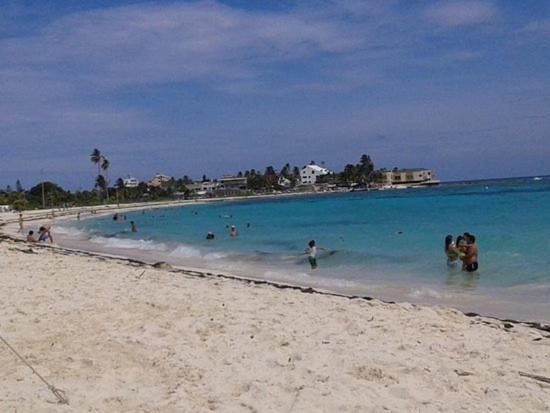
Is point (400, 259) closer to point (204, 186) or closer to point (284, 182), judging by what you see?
point (204, 186)

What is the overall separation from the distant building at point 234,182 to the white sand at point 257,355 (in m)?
155

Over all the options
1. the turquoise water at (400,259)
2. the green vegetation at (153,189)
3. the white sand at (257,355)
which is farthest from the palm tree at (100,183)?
the white sand at (257,355)

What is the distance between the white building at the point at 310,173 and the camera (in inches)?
6969

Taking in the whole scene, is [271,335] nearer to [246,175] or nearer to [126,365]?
[126,365]

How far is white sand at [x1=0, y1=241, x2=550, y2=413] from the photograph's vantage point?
4738 mm

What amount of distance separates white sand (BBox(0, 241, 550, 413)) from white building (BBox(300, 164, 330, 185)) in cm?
16772

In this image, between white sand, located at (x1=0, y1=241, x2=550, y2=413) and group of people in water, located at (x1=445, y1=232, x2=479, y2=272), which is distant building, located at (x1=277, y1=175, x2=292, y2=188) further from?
white sand, located at (x1=0, y1=241, x2=550, y2=413)

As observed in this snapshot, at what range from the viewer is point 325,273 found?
51.7 ft

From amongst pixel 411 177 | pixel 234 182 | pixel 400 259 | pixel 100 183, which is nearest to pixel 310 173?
pixel 234 182

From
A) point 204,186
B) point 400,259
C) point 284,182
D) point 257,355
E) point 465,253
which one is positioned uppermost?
point 204,186

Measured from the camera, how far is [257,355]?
19.7ft

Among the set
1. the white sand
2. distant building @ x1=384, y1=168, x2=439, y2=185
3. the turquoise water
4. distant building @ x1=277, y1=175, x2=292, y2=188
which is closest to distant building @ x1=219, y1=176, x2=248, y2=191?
distant building @ x1=277, y1=175, x2=292, y2=188

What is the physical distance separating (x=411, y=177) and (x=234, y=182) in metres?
55.2

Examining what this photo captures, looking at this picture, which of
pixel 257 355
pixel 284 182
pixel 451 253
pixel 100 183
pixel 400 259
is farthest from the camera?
pixel 284 182
